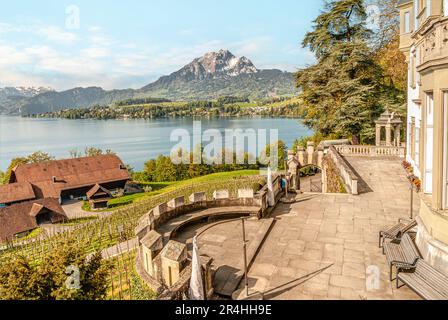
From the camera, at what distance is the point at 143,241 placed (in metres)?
8.33

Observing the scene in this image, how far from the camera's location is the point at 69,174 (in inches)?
2189

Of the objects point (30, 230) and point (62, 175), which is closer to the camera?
point (30, 230)

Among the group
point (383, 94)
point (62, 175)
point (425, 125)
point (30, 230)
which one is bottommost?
point (30, 230)

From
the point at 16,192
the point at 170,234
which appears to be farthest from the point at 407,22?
the point at 16,192

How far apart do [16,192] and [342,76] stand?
48820 mm

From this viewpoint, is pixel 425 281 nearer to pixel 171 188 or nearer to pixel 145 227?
pixel 145 227

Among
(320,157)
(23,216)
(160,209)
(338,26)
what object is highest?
(338,26)

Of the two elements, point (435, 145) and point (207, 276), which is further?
point (207, 276)

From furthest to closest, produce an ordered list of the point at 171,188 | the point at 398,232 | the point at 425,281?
the point at 171,188, the point at 398,232, the point at 425,281

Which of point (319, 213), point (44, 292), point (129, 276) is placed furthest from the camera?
point (319, 213)

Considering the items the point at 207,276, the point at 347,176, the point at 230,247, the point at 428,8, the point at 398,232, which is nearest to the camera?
the point at 207,276
